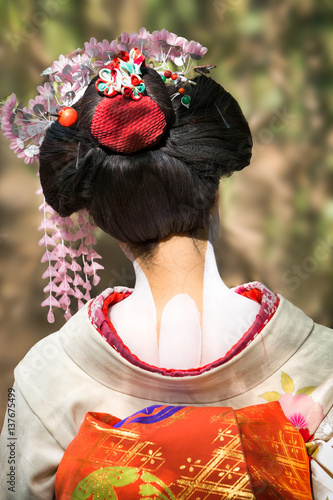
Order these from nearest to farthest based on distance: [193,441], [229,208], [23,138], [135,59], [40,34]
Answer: [193,441] < [135,59] < [23,138] < [40,34] < [229,208]

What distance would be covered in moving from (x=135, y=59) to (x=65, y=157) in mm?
231

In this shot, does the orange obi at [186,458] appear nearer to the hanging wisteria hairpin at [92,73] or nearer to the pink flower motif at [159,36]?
the hanging wisteria hairpin at [92,73]

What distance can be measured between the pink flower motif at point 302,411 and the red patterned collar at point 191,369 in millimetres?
133

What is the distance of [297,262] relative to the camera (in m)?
2.06

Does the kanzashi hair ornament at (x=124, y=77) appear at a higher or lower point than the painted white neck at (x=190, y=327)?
higher

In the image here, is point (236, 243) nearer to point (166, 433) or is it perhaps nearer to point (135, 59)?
point (135, 59)

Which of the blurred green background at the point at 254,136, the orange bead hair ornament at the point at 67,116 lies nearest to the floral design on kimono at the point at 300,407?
the orange bead hair ornament at the point at 67,116

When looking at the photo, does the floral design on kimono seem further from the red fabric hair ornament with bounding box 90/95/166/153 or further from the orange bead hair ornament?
the orange bead hair ornament

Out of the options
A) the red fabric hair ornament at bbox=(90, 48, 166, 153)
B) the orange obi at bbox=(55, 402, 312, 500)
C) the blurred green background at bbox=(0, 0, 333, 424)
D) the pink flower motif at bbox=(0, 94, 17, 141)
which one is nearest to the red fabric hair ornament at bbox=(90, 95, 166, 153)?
the red fabric hair ornament at bbox=(90, 48, 166, 153)

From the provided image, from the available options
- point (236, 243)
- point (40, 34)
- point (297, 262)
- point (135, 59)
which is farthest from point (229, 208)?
point (135, 59)

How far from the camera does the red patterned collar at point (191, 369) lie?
1.11 m

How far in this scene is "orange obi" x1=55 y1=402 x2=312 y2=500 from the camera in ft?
3.05

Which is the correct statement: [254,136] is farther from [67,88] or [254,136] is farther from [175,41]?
[67,88]

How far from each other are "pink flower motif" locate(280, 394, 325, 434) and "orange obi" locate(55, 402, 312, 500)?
0.10m
